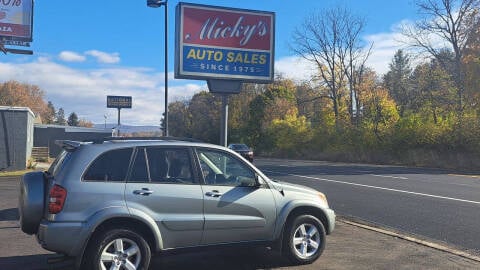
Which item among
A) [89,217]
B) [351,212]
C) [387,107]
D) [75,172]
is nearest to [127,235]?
[89,217]

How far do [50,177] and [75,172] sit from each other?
22.9 inches

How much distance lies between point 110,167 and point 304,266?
9.45ft

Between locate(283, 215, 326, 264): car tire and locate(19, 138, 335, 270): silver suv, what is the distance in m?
0.01

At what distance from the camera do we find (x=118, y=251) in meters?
5.78

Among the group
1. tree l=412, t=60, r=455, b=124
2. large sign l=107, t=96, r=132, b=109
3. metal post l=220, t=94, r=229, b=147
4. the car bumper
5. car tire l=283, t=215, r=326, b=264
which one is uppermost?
large sign l=107, t=96, r=132, b=109

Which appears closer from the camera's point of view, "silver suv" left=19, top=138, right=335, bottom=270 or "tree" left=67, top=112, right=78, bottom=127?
"silver suv" left=19, top=138, right=335, bottom=270

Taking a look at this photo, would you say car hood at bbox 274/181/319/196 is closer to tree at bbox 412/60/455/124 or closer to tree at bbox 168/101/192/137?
tree at bbox 412/60/455/124

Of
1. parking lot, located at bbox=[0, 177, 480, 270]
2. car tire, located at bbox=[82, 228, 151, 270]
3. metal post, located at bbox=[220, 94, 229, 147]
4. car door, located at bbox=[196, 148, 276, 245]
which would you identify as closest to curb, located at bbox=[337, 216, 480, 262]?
parking lot, located at bbox=[0, 177, 480, 270]

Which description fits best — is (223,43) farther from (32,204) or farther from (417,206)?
(32,204)

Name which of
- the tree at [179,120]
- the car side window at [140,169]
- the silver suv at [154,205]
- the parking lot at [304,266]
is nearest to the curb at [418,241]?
the parking lot at [304,266]

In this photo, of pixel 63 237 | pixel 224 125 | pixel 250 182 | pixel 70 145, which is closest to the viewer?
pixel 63 237

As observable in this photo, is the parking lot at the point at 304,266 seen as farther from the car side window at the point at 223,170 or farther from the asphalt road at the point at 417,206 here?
the asphalt road at the point at 417,206

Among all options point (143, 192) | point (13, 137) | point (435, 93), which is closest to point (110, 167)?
point (143, 192)

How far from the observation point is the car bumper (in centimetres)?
551
